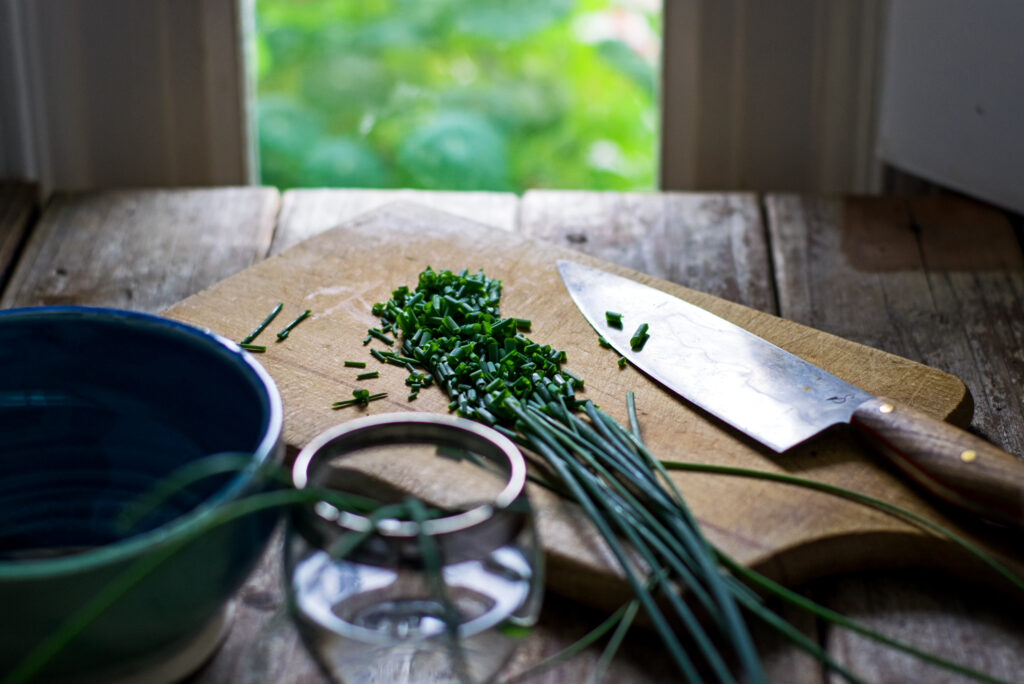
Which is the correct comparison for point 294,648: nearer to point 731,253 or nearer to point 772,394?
point 772,394

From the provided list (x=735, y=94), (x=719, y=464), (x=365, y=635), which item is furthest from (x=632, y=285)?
(x=735, y=94)

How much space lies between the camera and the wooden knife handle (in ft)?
2.79

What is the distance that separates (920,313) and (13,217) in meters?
1.41

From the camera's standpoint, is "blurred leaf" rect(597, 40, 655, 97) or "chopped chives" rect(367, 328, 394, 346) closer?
"chopped chives" rect(367, 328, 394, 346)

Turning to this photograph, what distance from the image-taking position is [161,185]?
220 cm

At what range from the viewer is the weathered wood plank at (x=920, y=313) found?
83 centimetres

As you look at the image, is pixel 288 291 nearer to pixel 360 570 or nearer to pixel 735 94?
pixel 360 570

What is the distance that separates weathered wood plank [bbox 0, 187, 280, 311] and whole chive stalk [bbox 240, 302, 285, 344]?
249mm

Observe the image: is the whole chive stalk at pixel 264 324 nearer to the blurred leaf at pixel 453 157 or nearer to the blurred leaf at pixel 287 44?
the blurred leaf at pixel 453 157

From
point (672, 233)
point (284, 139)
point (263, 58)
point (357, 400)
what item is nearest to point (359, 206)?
point (672, 233)

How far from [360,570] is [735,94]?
169 cm

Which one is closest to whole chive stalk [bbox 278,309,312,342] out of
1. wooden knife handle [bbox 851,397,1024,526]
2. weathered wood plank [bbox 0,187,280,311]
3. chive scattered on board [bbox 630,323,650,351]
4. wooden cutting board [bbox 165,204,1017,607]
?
wooden cutting board [bbox 165,204,1017,607]

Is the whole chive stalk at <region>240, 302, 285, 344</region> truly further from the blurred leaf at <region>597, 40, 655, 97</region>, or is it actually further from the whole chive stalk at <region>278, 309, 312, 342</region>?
the blurred leaf at <region>597, 40, 655, 97</region>

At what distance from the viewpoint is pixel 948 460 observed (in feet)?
2.91
